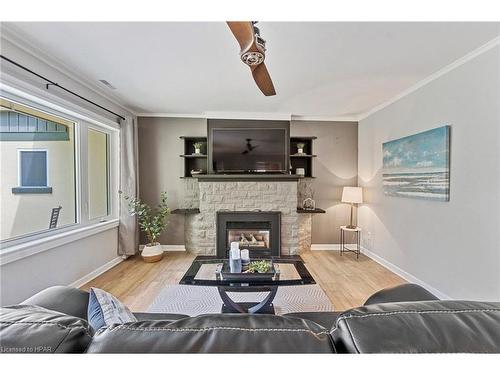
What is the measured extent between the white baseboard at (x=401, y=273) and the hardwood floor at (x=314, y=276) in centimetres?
7

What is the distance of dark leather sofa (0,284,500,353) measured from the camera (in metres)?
0.53

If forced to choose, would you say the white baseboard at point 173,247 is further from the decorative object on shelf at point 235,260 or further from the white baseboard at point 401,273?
the white baseboard at point 401,273

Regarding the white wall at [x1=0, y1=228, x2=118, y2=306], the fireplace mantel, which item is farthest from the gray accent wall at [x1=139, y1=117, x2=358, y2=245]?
the white wall at [x1=0, y1=228, x2=118, y2=306]

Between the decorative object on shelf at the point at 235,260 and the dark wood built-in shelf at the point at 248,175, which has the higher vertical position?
the dark wood built-in shelf at the point at 248,175

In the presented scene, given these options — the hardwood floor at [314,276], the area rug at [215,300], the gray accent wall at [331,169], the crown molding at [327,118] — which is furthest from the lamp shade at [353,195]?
the area rug at [215,300]

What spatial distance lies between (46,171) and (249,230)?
271 centimetres

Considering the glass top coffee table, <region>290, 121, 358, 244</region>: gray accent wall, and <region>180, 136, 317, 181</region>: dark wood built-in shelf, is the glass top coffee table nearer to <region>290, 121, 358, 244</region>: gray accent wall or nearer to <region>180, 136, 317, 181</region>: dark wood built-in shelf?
<region>180, 136, 317, 181</region>: dark wood built-in shelf

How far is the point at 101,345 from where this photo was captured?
1.77 ft

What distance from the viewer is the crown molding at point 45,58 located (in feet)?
5.76
